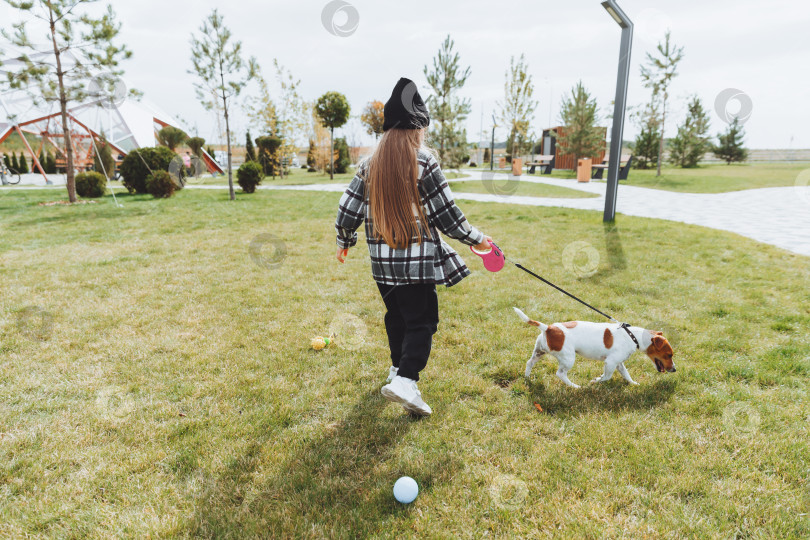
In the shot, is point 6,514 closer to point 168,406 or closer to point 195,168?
point 168,406

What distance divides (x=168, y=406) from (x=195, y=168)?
31.5 m

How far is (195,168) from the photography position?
100 ft

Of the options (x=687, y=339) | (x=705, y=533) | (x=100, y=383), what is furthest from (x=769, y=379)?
(x=100, y=383)

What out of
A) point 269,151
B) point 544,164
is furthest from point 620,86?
point 269,151

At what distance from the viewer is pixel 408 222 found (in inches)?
99.0

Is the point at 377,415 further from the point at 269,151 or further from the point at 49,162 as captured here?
the point at 49,162

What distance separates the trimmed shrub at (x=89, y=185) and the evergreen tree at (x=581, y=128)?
23805 mm

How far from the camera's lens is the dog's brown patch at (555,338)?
9.94 ft

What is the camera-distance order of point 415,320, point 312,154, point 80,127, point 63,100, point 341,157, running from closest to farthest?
point 415,320, point 63,100, point 80,127, point 341,157, point 312,154

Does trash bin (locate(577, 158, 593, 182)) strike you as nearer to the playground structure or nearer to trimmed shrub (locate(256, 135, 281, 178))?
→ trimmed shrub (locate(256, 135, 281, 178))

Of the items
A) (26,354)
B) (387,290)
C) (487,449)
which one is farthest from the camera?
(26,354)

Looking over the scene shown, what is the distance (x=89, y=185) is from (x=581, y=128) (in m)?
24.4

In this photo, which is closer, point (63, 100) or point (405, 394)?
point (405, 394)

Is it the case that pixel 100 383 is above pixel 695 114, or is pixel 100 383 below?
below
